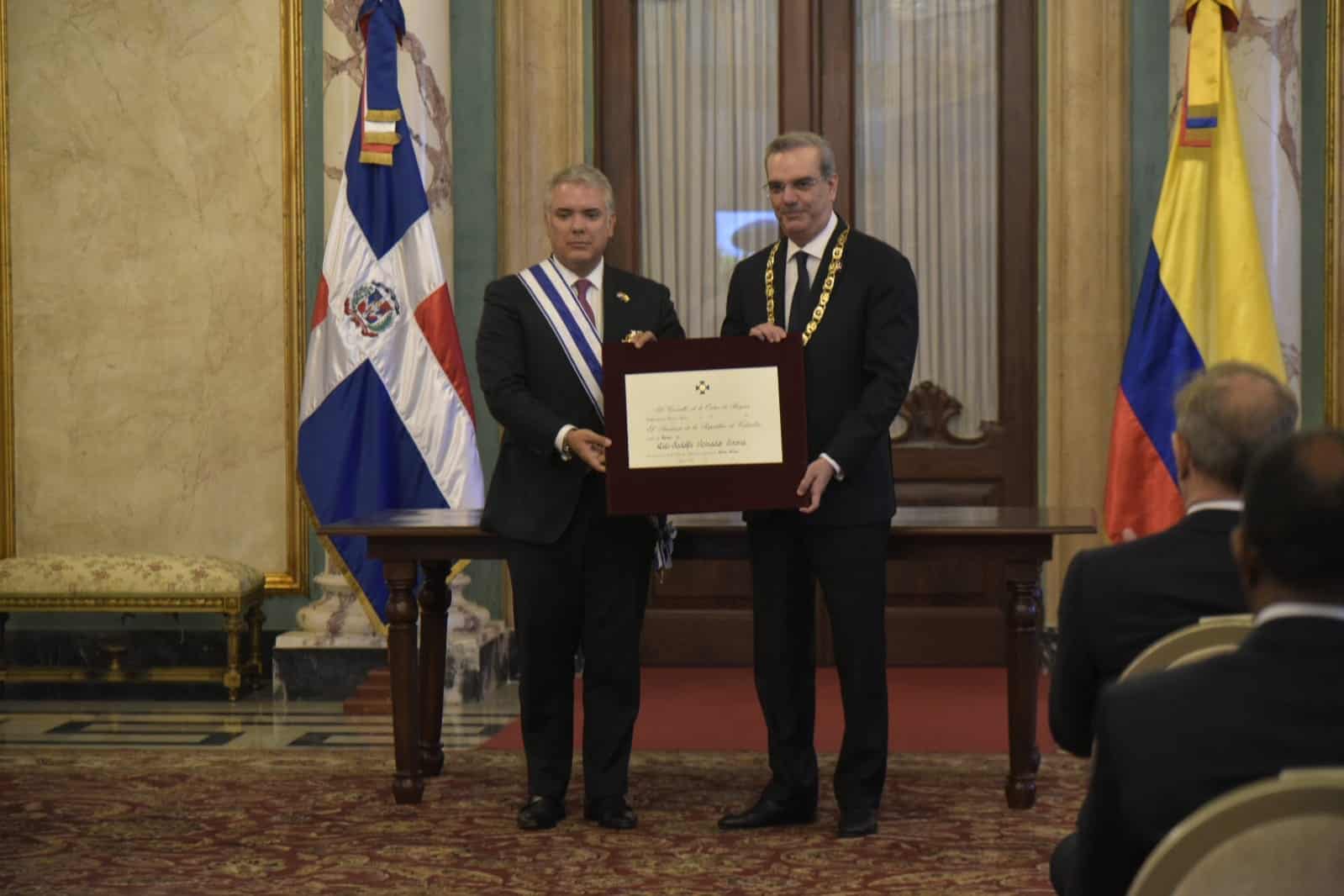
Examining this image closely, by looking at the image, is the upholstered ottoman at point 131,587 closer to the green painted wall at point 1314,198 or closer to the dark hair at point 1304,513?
the green painted wall at point 1314,198

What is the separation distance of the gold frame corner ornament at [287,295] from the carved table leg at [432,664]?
88.0 inches

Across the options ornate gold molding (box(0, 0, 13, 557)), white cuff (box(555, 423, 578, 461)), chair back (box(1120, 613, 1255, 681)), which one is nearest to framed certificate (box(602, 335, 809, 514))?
white cuff (box(555, 423, 578, 461))

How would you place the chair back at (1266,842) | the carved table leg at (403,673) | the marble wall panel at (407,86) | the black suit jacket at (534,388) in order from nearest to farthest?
the chair back at (1266,842) → the black suit jacket at (534,388) → the carved table leg at (403,673) → the marble wall panel at (407,86)

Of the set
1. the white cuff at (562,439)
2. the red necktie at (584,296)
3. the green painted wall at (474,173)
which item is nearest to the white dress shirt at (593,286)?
the red necktie at (584,296)

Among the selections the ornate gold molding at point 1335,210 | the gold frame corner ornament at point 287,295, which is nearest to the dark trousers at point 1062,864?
the ornate gold molding at point 1335,210

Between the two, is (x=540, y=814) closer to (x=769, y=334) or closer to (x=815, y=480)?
(x=815, y=480)

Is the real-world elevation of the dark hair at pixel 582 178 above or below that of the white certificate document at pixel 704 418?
above

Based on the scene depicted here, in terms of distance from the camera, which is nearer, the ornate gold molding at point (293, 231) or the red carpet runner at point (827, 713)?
the red carpet runner at point (827, 713)

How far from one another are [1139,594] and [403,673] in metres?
2.97

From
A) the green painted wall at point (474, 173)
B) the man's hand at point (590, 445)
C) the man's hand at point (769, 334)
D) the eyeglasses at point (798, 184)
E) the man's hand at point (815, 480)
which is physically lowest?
the man's hand at point (815, 480)

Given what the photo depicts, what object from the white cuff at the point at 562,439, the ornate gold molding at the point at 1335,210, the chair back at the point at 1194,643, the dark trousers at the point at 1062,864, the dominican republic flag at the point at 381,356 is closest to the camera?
the chair back at the point at 1194,643

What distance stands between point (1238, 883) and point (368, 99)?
18.6 feet

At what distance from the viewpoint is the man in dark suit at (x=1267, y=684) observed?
157 centimetres

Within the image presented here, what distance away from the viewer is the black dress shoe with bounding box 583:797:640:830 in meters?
4.54
